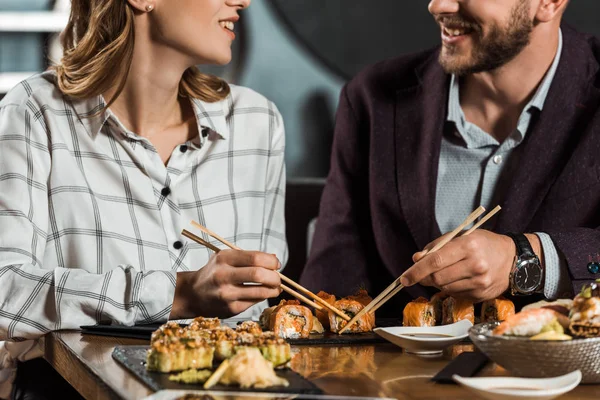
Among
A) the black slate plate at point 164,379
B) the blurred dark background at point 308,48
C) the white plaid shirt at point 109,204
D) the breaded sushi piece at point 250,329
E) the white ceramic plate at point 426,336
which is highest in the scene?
the blurred dark background at point 308,48

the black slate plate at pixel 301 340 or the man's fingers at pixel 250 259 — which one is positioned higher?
the man's fingers at pixel 250 259

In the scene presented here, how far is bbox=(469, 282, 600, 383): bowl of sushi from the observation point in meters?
1.09

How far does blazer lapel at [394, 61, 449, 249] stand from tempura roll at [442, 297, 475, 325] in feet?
2.00

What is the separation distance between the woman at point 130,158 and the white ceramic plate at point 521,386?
2.46ft

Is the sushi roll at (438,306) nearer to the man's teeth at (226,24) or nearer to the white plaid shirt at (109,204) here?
the white plaid shirt at (109,204)

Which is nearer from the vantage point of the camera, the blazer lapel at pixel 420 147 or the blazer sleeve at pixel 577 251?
the blazer sleeve at pixel 577 251

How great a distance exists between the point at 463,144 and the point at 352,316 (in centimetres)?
87

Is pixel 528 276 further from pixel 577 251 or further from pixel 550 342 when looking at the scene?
pixel 550 342

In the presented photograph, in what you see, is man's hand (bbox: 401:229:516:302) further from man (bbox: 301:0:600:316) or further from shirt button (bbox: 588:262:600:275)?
man (bbox: 301:0:600:316)

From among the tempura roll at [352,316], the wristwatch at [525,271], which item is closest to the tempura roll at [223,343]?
the tempura roll at [352,316]

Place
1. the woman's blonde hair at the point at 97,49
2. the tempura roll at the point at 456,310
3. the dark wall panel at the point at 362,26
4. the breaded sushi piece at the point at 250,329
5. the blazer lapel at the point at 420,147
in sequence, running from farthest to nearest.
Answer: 1. the dark wall panel at the point at 362,26
2. the blazer lapel at the point at 420,147
3. the woman's blonde hair at the point at 97,49
4. the tempura roll at the point at 456,310
5. the breaded sushi piece at the point at 250,329

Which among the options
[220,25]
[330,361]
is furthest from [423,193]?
[330,361]

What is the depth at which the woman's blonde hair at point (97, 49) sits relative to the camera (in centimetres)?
199

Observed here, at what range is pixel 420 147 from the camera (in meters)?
2.26
